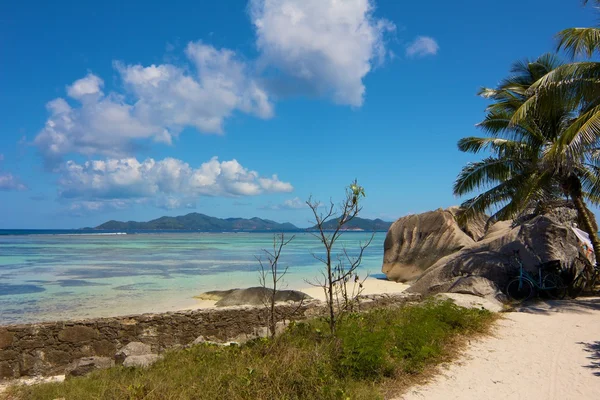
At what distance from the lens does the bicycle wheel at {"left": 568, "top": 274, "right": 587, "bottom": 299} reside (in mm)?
12852

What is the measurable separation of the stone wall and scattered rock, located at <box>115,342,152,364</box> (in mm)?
675

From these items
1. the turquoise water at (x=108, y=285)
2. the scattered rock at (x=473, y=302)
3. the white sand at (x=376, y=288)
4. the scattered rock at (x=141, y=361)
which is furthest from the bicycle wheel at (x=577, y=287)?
the scattered rock at (x=141, y=361)

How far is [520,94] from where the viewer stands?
15531mm

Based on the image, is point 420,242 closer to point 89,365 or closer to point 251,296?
point 251,296

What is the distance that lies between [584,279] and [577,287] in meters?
0.33

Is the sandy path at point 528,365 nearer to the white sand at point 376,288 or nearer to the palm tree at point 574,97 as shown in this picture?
the palm tree at point 574,97

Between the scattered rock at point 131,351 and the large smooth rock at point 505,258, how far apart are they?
28.2ft

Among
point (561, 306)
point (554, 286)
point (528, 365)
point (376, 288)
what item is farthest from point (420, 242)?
point (528, 365)

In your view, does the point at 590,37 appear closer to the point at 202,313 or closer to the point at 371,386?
the point at 371,386

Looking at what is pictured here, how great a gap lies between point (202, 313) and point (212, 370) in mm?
4678

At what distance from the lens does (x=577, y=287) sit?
42.8ft

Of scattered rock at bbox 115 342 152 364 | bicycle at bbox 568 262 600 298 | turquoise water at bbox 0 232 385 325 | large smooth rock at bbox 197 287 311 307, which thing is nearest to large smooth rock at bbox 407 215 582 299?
bicycle at bbox 568 262 600 298

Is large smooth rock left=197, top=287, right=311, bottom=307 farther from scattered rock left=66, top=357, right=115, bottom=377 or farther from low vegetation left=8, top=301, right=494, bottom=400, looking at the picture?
low vegetation left=8, top=301, right=494, bottom=400

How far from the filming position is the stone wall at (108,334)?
344 inches
